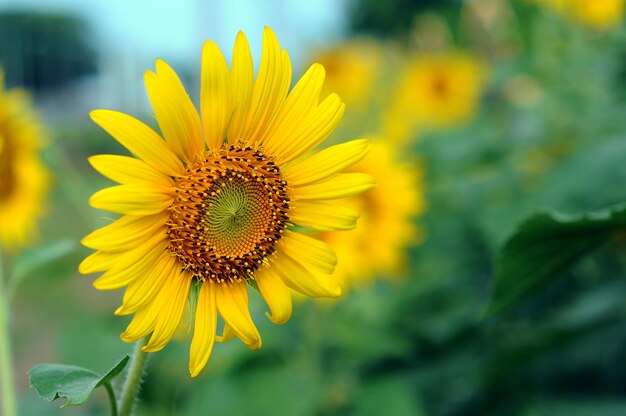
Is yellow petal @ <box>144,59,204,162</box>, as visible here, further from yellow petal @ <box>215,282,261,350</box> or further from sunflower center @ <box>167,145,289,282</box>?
yellow petal @ <box>215,282,261,350</box>

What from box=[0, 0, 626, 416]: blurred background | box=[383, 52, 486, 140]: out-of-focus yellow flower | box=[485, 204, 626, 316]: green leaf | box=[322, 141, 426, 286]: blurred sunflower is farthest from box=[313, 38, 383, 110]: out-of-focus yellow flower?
box=[485, 204, 626, 316]: green leaf

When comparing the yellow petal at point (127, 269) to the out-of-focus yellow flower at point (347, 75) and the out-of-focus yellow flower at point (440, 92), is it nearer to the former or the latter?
the out-of-focus yellow flower at point (440, 92)

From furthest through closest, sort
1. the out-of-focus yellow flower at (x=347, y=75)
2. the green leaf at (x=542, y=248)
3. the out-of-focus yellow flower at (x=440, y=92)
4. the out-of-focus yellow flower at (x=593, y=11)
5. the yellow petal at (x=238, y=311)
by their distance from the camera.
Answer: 1. the out-of-focus yellow flower at (x=347, y=75)
2. the out-of-focus yellow flower at (x=440, y=92)
3. the out-of-focus yellow flower at (x=593, y=11)
4. the green leaf at (x=542, y=248)
5. the yellow petal at (x=238, y=311)

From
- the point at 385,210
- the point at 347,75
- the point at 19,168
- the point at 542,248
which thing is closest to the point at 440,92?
the point at 347,75

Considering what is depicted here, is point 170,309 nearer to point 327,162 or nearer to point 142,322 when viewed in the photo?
point 142,322

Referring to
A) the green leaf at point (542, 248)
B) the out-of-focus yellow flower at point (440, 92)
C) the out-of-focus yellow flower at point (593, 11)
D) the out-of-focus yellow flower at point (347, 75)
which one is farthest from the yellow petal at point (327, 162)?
the out-of-focus yellow flower at point (347, 75)

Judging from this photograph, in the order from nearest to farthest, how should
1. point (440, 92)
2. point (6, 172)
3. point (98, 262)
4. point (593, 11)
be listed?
point (98, 262) → point (6, 172) → point (593, 11) → point (440, 92)
